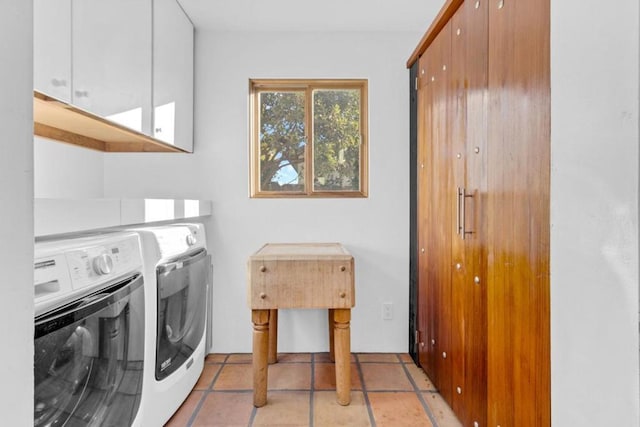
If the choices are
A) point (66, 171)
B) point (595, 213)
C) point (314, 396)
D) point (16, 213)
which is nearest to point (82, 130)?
point (66, 171)

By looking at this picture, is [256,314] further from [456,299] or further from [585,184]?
[585,184]

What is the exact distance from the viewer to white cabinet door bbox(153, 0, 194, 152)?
196 centimetres

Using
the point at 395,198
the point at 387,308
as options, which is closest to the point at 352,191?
the point at 395,198

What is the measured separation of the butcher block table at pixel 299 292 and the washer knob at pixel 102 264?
0.74 m

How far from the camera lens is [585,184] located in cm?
74

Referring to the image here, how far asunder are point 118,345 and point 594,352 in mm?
1360

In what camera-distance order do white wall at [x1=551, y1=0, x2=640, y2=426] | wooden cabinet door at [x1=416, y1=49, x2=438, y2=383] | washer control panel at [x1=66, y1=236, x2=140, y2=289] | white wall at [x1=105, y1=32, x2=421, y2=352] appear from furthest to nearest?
1. white wall at [x1=105, y1=32, x2=421, y2=352]
2. wooden cabinet door at [x1=416, y1=49, x2=438, y2=383]
3. washer control panel at [x1=66, y1=236, x2=140, y2=289]
4. white wall at [x1=551, y1=0, x2=640, y2=426]

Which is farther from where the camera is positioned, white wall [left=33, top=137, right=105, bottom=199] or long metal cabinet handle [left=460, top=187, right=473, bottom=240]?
white wall [left=33, top=137, right=105, bottom=199]

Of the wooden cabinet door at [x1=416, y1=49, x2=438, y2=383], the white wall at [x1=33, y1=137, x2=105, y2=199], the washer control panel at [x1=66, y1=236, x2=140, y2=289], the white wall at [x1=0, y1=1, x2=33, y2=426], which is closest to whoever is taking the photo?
the white wall at [x1=0, y1=1, x2=33, y2=426]

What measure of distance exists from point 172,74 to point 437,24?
59.1 inches

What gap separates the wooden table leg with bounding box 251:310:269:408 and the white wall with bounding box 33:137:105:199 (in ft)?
4.18

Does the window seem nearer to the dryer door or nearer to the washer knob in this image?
the dryer door

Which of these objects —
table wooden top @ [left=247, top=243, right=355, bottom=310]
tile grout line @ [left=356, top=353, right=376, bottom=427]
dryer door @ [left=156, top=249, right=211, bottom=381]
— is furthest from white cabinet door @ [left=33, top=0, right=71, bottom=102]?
tile grout line @ [left=356, top=353, right=376, bottom=427]

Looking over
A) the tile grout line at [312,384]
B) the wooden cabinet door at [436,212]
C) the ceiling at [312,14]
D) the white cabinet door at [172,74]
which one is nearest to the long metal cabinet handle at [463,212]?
the wooden cabinet door at [436,212]
